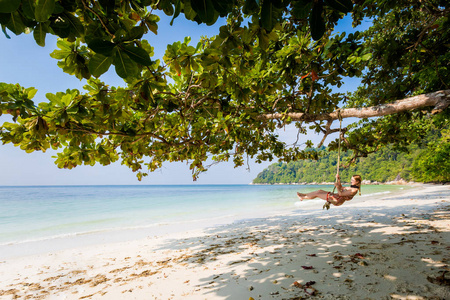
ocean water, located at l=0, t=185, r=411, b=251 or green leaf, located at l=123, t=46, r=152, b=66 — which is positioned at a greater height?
green leaf, located at l=123, t=46, r=152, b=66

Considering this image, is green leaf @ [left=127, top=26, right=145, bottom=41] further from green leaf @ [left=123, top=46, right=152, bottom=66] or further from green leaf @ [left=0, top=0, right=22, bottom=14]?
green leaf @ [left=0, top=0, right=22, bottom=14]

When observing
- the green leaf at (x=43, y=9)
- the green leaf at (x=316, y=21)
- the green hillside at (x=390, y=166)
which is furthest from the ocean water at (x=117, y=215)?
the green leaf at (x=316, y=21)

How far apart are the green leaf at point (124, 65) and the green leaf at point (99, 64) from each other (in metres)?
0.05

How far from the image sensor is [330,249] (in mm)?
3631

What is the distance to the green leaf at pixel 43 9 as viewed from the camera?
2.94 feet

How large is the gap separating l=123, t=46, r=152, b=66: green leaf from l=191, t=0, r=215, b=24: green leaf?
1.15 feet

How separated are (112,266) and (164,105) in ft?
12.0

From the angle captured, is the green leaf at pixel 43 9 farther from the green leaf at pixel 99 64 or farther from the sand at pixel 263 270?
the sand at pixel 263 270

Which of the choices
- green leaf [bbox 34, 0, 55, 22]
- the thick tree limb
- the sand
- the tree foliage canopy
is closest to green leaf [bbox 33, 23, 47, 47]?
the tree foliage canopy

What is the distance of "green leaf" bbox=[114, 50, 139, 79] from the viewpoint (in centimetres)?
117

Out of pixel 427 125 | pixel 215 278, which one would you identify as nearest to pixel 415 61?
pixel 427 125

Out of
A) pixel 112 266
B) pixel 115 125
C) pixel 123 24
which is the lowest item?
pixel 112 266

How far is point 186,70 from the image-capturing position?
6.65ft

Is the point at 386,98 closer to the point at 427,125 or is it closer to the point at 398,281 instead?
the point at 427,125
